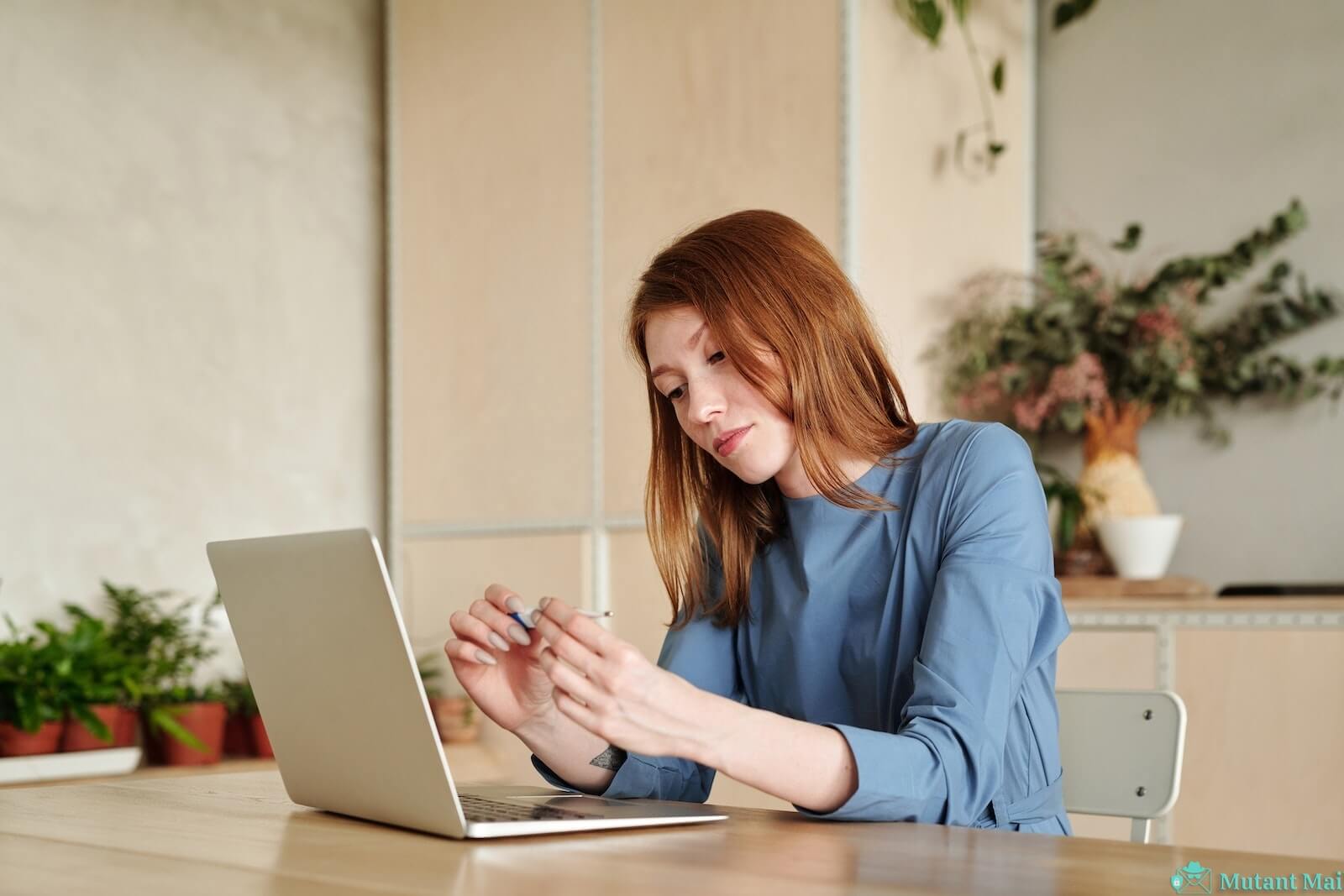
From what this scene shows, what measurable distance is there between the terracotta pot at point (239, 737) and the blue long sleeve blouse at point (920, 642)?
1.92 meters

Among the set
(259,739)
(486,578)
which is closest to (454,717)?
(486,578)

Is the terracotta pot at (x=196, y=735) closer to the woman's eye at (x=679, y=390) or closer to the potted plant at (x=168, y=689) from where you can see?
the potted plant at (x=168, y=689)

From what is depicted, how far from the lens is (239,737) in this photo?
3.36m

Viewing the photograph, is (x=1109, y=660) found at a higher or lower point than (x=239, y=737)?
→ higher

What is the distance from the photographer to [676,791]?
61.8 inches

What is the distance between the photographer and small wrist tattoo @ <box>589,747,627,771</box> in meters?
1.51

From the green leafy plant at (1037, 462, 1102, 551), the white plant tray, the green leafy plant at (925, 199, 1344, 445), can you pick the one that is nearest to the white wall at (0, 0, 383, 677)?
the white plant tray

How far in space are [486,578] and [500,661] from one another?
7.43 ft

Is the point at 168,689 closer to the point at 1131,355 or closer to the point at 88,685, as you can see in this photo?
the point at 88,685

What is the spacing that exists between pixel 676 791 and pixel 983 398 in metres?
1.86

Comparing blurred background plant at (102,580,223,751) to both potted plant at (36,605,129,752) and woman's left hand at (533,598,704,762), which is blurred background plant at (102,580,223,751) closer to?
potted plant at (36,605,129,752)

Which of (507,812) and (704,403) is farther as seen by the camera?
(704,403)

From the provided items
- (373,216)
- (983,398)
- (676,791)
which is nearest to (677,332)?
(676,791)

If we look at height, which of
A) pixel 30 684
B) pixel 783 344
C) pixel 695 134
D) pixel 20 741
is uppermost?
pixel 695 134
